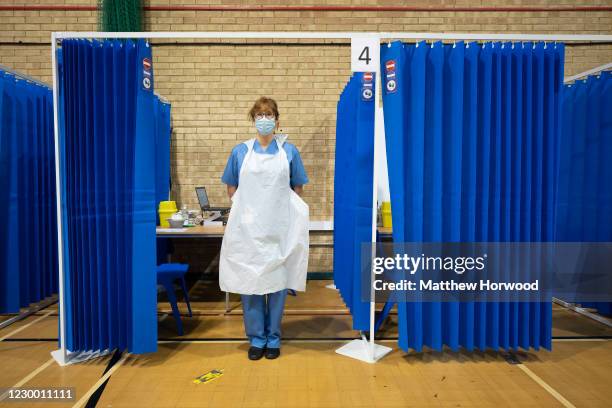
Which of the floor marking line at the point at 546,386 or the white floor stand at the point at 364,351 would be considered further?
the white floor stand at the point at 364,351

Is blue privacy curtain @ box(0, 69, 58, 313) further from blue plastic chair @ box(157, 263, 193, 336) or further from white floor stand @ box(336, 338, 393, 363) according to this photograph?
white floor stand @ box(336, 338, 393, 363)

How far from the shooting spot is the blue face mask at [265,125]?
255 cm

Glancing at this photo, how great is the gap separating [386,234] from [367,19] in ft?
9.29

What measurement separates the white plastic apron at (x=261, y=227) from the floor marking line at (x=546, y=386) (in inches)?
63.1

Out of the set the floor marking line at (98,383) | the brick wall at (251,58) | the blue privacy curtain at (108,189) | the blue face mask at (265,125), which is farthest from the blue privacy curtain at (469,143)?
the brick wall at (251,58)

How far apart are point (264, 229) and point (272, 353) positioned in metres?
0.85

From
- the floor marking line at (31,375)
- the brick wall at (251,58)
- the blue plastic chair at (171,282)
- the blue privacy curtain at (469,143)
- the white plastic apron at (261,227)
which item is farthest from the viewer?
the brick wall at (251,58)

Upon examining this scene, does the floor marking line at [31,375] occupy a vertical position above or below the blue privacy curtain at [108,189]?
below

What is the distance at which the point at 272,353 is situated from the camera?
8.82 ft

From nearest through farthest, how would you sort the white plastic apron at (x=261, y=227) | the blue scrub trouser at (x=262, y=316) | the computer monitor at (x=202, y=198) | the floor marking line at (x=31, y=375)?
the floor marking line at (x=31, y=375) < the white plastic apron at (x=261, y=227) < the blue scrub trouser at (x=262, y=316) < the computer monitor at (x=202, y=198)

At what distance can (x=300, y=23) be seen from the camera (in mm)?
4875

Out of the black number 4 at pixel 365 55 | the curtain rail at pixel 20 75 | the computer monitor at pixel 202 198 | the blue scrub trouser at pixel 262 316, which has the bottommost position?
the blue scrub trouser at pixel 262 316
